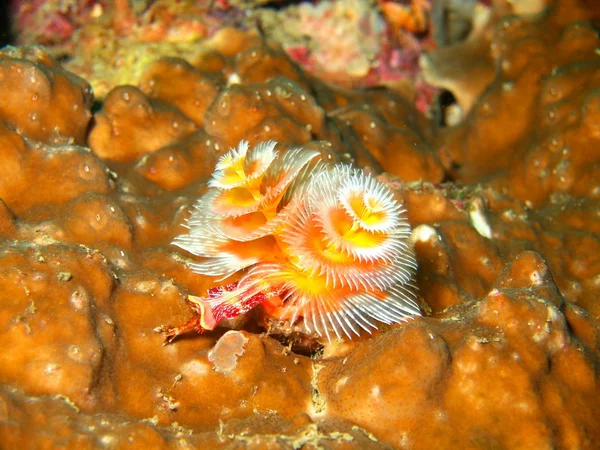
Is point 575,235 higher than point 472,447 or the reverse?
the reverse

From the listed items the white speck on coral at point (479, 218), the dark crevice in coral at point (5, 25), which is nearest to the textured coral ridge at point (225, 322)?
the white speck on coral at point (479, 218)

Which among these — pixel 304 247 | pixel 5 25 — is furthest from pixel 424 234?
pixel 5 25

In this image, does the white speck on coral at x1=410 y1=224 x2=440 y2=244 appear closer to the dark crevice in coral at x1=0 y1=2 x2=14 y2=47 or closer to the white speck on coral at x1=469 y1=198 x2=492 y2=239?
the white speck on coral at x1=469 y1=198 x2=492 y2=239

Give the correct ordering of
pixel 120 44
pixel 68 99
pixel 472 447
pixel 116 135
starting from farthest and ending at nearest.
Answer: pixel 120 44 < pixel 116 135 < pixel 68 99 < pixel 472 447

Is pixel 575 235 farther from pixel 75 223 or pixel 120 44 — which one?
pixel 120 44

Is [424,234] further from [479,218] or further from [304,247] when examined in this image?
[304,247]

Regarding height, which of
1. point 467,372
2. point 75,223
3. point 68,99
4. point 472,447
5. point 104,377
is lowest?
point 472,447

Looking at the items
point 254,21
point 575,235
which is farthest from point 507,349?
point 254,21
